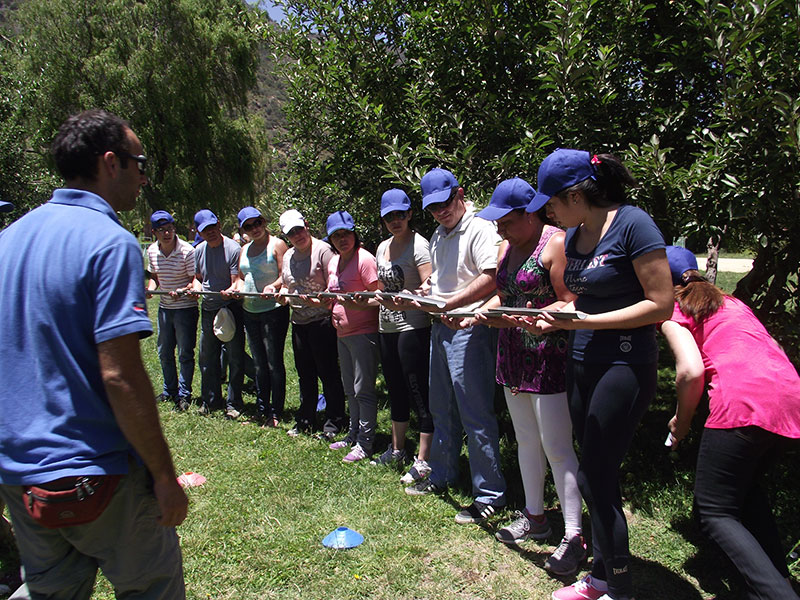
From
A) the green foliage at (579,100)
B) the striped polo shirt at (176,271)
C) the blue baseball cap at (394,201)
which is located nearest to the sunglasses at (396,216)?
the blue baseball cap at (394,201)

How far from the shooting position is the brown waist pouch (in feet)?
6.20

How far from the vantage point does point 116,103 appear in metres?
18.8

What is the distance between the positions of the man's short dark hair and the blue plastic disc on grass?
2.59 metres

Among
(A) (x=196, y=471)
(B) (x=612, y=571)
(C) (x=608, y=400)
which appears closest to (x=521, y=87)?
(C) (x=608, y=400)

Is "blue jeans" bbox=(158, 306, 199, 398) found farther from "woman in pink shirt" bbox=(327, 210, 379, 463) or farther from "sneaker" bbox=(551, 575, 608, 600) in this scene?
"sneaker" bbox=(551, 575, 608, 600)

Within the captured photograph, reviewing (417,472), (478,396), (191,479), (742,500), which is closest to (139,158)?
(478,396)

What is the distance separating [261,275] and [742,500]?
457 cm

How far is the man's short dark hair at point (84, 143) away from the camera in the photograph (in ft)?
6.78

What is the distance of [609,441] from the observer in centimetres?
281

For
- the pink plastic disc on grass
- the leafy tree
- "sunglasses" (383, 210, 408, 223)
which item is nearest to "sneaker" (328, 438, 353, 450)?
the pink plastic disc on grass

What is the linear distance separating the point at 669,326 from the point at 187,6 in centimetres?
2024

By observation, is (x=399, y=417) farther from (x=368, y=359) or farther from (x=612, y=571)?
(x=612, y=571)

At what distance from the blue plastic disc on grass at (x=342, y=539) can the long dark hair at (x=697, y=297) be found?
2.33 metres

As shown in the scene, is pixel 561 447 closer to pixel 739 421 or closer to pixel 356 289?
pixel 739 421
